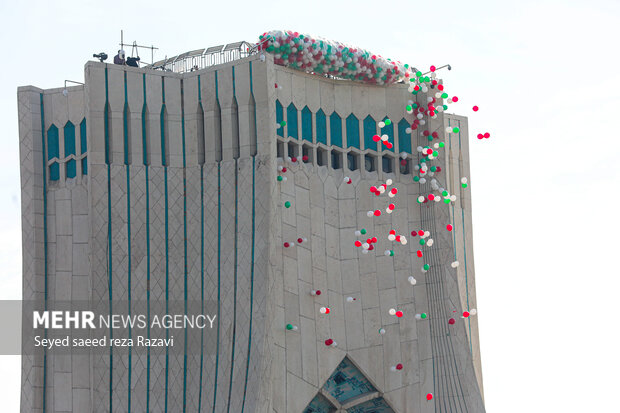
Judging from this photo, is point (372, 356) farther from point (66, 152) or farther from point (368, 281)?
point (66, 152)

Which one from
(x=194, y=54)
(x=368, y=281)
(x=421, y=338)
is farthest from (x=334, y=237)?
(x=194, y=54)

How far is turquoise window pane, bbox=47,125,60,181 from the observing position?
3669 cm

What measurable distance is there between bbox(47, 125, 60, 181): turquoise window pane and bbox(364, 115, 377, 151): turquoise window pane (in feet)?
29.1

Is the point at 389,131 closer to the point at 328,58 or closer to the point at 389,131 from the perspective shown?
the point at 389,131

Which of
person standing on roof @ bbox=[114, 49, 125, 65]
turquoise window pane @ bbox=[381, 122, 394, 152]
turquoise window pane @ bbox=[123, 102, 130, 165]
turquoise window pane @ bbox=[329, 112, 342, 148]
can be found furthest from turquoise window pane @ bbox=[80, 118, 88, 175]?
turquoise window pane @ bbox=[381, 122, 394, 152]

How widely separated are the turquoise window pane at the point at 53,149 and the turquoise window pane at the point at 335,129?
7761mm

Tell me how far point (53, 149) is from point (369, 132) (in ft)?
29.9

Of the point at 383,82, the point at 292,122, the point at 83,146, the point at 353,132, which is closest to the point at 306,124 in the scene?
the point at 292,122

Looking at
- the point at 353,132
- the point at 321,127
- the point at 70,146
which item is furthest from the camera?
the point at 353,132

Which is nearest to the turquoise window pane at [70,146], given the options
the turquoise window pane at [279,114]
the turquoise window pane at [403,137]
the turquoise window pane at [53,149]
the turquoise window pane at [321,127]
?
the turquoise window pane at [53,149]

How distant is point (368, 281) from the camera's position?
37.4 meters

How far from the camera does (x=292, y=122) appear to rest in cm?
3653

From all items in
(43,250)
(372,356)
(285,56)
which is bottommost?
(372,356)

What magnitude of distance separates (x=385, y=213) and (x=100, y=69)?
9220 millimetres
